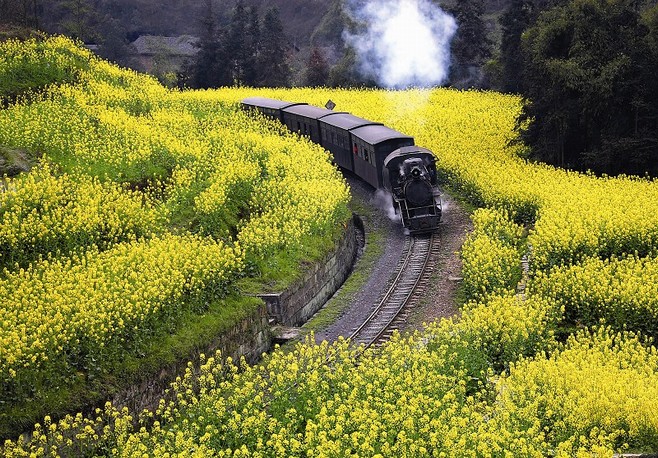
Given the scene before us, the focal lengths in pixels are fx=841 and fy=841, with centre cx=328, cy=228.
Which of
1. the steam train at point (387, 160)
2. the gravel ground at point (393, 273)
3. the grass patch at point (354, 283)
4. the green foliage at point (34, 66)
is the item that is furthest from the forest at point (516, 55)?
the grass patch at point (354, 283)

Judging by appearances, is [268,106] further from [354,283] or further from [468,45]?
[468,45]

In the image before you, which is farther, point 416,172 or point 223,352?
point 416,172

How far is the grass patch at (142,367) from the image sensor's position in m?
16.8

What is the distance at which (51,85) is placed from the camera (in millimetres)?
39938

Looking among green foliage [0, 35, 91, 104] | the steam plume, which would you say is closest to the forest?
the steam plume

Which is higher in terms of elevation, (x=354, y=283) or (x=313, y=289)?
(x=313, y=289)

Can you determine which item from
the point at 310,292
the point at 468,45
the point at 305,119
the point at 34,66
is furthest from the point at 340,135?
the point at 468,45

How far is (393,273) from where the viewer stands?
30156 mm

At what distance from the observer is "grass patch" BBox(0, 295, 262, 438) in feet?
55.0

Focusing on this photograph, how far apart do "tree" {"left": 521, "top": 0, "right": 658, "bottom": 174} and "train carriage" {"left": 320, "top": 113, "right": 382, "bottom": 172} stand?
8739mm

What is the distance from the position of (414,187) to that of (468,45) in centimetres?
4391

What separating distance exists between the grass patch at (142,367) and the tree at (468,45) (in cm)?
5337

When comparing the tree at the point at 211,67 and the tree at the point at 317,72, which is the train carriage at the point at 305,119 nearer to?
the tree at the point at 317,72

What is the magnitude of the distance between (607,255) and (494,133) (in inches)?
914
